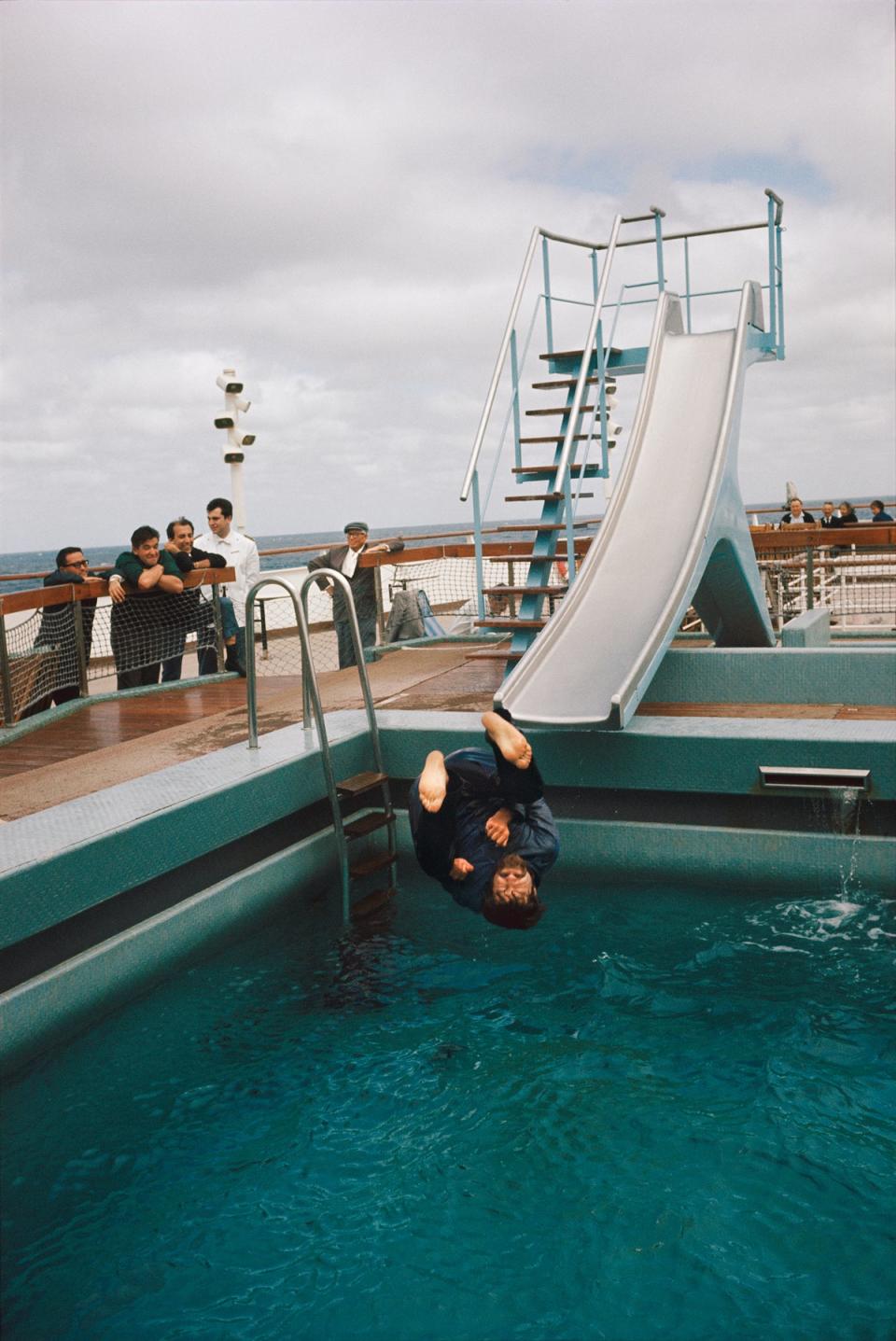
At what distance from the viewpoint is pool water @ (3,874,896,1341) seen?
2.63 metres

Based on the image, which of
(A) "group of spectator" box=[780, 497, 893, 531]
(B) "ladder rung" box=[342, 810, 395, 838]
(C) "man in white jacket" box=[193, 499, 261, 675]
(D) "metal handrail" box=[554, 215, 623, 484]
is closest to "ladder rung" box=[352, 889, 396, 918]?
(B) "ladder rung" box=[342, 810, 395, 838]

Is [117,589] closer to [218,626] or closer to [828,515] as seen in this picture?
[218,626]

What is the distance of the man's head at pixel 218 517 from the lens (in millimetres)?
8016

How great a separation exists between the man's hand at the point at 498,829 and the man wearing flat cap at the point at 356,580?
377cm

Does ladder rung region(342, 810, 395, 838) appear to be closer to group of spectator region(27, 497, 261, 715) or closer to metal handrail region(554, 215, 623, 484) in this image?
group of spectator region(27, 497, 261, 715)

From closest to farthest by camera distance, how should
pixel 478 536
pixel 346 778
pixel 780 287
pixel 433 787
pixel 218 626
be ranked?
pixel 433 787
pixel 346 778
pixel 478 536
pixel 218 626
pixel 780 287

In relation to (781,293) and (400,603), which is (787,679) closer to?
(781,293)

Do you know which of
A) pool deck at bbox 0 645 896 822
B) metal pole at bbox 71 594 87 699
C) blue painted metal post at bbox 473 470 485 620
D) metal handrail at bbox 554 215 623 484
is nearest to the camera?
pool deck at bbox 0 645 896 822

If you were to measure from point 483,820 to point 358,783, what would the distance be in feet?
2.70

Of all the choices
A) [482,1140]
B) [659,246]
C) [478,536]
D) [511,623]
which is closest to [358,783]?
[482,1140]

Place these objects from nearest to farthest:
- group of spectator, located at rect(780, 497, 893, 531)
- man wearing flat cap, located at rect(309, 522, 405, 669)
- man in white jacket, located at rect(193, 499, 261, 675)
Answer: man wearing flat cap, located at rect(309, 522, 405, 669) → man in white jacket, located at rect(193, 499, 261, 675) → group of spectator, located at rect(780, 497, 893, 531)

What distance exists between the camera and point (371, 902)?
470cm

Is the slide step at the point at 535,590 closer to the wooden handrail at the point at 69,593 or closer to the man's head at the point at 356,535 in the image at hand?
the man's head at the point at 356,535

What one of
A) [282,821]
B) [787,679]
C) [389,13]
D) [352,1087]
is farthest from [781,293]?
[352,1087]
